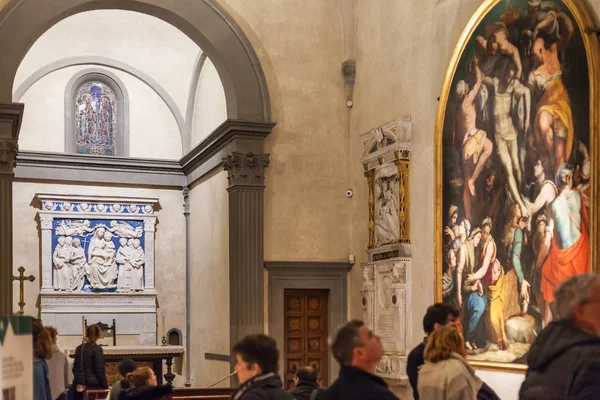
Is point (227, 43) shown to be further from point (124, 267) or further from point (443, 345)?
point (443, 345)

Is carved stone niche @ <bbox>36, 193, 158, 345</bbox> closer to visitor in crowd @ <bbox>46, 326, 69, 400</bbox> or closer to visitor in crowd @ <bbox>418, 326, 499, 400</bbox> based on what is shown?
visitor in crowd @ <bbox>46, 326, 69, 400</bbox>

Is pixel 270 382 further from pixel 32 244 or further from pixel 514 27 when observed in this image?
pixel 32 244

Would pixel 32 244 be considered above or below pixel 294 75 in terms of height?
below

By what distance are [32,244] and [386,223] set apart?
30.8 feet

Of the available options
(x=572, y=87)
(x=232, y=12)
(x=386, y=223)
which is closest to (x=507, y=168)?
(x=572, y=87)

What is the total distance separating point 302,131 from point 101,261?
23.3ft

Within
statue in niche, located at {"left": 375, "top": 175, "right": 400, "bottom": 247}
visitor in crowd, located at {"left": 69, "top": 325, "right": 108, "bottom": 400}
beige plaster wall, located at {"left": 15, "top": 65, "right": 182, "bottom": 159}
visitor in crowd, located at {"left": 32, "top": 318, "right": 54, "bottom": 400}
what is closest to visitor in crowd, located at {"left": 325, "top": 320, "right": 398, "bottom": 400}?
visitor in crowd, located at {"left": 32, "top": 318, "right": 54, "bottom": 400}

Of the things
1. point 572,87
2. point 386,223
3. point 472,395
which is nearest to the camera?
point 472,395

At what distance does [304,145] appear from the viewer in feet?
50.9

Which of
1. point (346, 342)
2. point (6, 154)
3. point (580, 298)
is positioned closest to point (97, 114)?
point (6, 154)

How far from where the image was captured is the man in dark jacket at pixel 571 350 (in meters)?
3.83

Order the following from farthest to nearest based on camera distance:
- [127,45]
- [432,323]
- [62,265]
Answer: [127,45], [62,265], [432,323]

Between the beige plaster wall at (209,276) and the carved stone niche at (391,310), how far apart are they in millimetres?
2745

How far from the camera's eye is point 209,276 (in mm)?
17594
